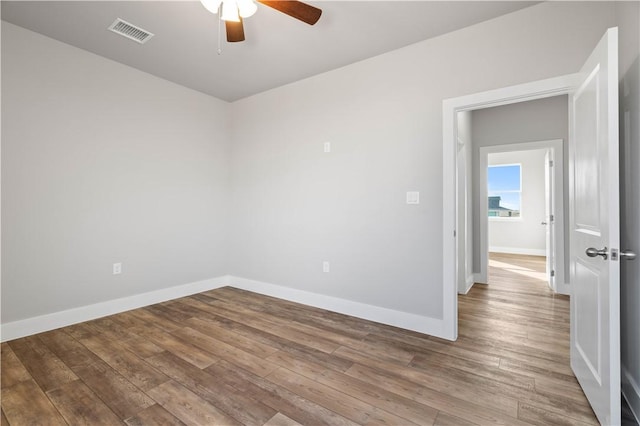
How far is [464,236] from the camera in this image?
163 inches

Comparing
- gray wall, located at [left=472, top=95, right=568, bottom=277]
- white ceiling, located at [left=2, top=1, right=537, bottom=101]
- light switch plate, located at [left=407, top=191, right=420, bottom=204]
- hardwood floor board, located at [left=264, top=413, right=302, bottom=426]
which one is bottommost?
hardwood floor board, located at [left=264, top=413, right=302, bottom=426]

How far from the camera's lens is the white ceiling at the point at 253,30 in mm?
2277

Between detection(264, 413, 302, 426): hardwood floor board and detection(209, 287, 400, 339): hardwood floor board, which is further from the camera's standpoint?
detection(209, 287, 400, 339): hardwood floor board

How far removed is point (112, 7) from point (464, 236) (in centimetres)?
452

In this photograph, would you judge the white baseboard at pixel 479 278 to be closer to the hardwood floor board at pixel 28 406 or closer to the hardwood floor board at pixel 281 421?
the hardwood floor board at pixel 281 421

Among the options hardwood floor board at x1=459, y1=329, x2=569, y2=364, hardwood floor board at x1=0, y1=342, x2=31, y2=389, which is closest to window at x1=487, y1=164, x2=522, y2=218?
hardwood floor board at x1=459, y1=329, x2=569, y2=364

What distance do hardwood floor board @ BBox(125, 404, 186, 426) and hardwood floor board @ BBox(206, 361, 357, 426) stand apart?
393 mm

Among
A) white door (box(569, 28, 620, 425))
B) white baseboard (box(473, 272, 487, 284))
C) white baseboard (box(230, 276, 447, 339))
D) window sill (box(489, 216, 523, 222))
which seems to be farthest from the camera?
window sill (box(489, 216, 523, 222))

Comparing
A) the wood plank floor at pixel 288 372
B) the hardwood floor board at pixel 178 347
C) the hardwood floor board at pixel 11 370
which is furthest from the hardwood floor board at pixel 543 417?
the hardwood floor board at pixel 11 370

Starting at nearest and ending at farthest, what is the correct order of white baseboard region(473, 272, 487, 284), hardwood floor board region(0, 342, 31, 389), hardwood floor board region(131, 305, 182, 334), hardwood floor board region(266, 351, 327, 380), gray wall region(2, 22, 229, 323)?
hardwood floor board region(0, 342, 31, 389)
hardwood floor board region(266, 351, 327, 380)
gray wall region(2, 22, 229, 323)
hardwood floor board region(131, 305, 182, 334)
white baseboard region(473, 272, 487, 284)

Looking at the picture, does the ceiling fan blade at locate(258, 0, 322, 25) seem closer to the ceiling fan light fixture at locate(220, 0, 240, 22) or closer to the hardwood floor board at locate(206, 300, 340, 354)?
the ceiling fan light fixture at locate(220, 0, 240, 22)

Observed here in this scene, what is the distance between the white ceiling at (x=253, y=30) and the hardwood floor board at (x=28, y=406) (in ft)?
9.00

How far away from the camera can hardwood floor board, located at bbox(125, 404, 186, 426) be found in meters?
1.54

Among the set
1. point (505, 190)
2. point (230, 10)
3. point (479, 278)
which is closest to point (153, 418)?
point (230, 10)
